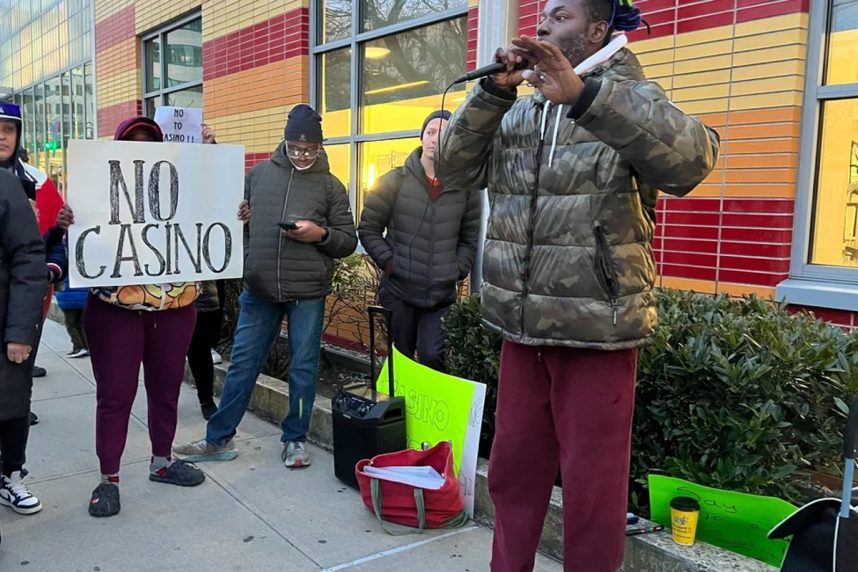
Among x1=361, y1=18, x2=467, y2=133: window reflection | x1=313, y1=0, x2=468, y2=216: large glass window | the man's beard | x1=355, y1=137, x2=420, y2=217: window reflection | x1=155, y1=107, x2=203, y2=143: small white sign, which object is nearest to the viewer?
the man's beard

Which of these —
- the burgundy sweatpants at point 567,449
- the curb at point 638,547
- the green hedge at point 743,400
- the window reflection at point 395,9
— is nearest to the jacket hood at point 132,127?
the curb at point 638,547

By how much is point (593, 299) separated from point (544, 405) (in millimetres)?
417

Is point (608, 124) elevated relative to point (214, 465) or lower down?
elevated

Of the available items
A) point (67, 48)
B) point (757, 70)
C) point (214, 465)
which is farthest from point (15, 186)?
point (67, 48)

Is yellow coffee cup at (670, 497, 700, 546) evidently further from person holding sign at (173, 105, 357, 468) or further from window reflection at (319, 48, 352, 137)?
window reflection at (319, 48, 352, 137)

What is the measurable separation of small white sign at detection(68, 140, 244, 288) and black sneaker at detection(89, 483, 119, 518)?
1.00m

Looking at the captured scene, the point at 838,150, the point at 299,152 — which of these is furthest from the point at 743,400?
the point at 299,152

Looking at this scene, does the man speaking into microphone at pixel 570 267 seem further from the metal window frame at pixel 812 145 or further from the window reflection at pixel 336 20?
the window reflection at pixel 336 20

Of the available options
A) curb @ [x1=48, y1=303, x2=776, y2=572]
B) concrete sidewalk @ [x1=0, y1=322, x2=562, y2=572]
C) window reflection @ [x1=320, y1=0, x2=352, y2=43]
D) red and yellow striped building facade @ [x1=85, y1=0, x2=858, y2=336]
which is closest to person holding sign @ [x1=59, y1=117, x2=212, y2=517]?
concrete sidewalk @ [x1=0, y1=322, x2=562, y2=572]

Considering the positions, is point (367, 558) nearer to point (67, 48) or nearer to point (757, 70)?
point (757, 70)

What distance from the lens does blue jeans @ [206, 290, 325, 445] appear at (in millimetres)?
4113

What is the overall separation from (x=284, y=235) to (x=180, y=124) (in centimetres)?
180

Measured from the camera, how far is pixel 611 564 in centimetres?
225

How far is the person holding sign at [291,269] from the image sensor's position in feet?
13.1
